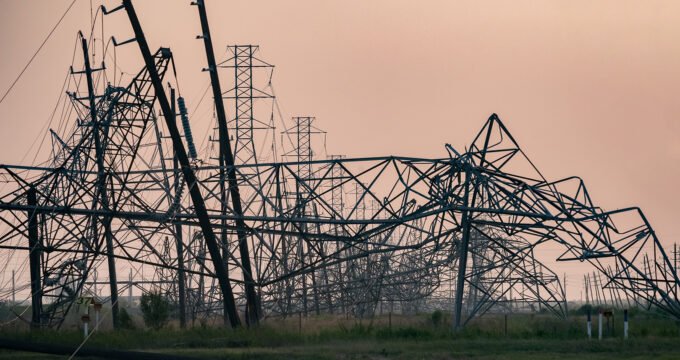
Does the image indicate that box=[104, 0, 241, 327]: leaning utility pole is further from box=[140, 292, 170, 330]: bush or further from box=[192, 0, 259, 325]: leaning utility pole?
box=[140, 292, 170, 330]: bush

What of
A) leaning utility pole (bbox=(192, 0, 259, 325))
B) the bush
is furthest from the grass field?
the bush

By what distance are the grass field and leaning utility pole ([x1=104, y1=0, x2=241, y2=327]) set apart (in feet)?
6.76

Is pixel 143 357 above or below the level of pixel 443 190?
below

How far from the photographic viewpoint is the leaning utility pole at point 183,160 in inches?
1592

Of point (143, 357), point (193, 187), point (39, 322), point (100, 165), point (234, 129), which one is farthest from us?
point (234, 129)

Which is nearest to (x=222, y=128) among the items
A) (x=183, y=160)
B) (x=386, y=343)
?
(x=183, y=160)

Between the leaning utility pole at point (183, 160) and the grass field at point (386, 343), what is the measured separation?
6.76 ft

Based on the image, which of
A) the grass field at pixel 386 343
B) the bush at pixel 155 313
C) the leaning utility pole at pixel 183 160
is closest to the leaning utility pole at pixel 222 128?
the leaning utility pole at pixel 183 160

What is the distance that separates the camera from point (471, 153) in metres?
43.5

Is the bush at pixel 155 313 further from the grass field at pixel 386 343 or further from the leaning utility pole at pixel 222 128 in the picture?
the grass field at pixel 386 343

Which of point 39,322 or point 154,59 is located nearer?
point 154,59

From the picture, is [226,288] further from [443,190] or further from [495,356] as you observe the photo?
[495,356]

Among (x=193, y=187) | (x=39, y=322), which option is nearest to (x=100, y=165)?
(x=193, y=187)

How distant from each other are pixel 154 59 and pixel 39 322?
17.6 m
